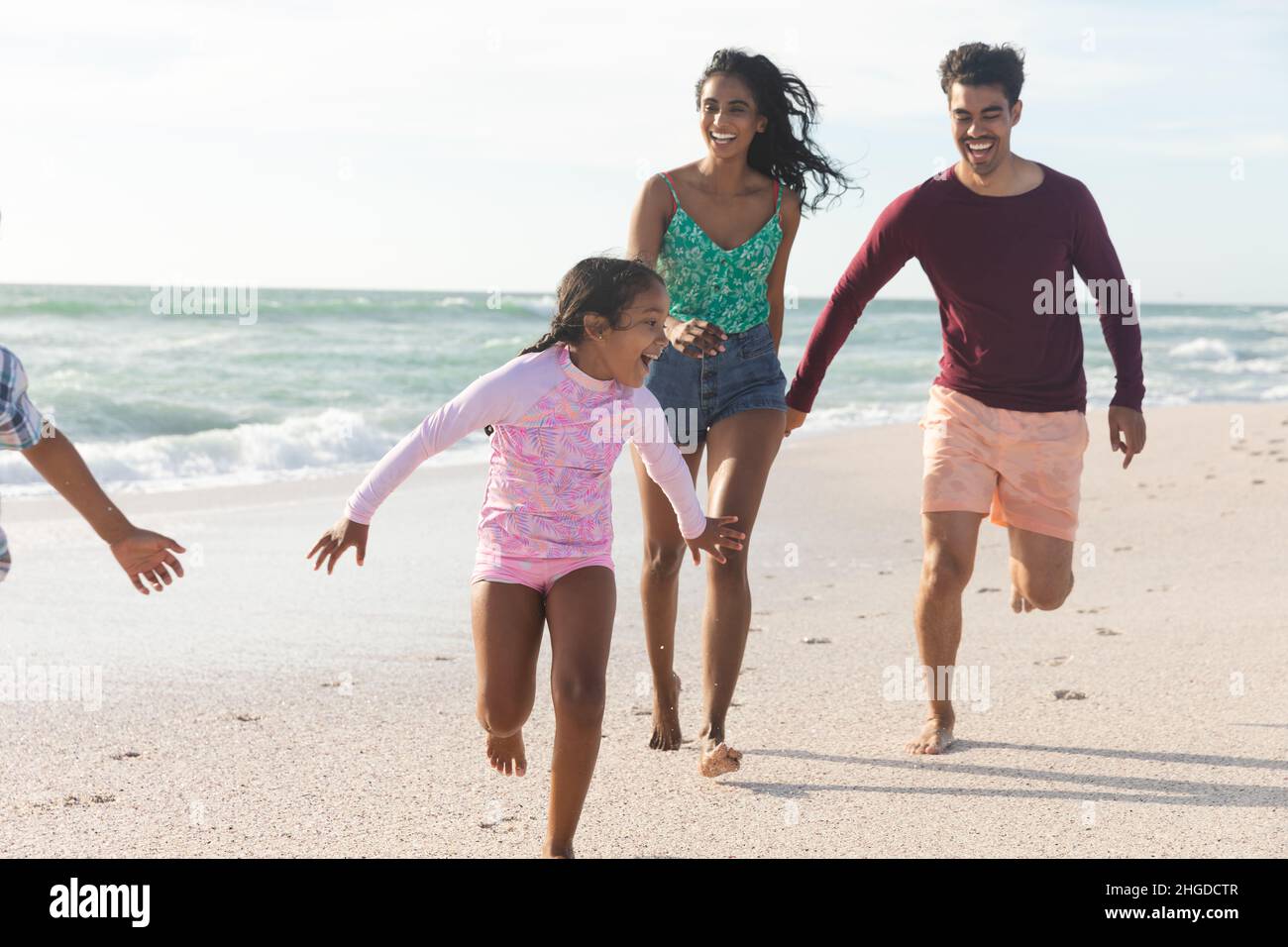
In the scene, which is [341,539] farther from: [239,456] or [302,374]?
[302,374]

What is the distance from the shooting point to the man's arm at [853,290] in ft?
16.5

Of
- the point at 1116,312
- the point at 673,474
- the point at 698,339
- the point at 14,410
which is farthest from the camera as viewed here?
the point at 1116,312

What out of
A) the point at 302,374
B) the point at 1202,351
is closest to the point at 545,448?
the point at 302,374

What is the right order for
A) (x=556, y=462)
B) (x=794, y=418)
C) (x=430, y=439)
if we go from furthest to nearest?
(x=794, y=418), (x=556, y=462), (x=430, y=439)

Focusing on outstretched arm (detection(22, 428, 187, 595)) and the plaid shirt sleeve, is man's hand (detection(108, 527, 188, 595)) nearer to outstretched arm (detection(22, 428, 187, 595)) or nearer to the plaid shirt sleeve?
outstretched arm (detection(22, 428, 187, 595))

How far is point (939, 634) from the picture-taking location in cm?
494

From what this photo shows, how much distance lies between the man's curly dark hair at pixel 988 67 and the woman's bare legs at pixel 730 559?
130 centimetres

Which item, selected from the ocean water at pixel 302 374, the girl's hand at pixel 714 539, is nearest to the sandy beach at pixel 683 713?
the girl's hand at pixel 714 539

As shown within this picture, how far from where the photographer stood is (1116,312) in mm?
4941

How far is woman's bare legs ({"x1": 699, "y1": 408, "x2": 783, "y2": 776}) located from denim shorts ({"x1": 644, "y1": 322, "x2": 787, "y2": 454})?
49 mm

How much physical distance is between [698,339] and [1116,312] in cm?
148

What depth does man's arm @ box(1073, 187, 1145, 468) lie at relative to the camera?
484 centimetres

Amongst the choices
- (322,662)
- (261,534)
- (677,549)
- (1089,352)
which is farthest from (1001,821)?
(1089,352)
